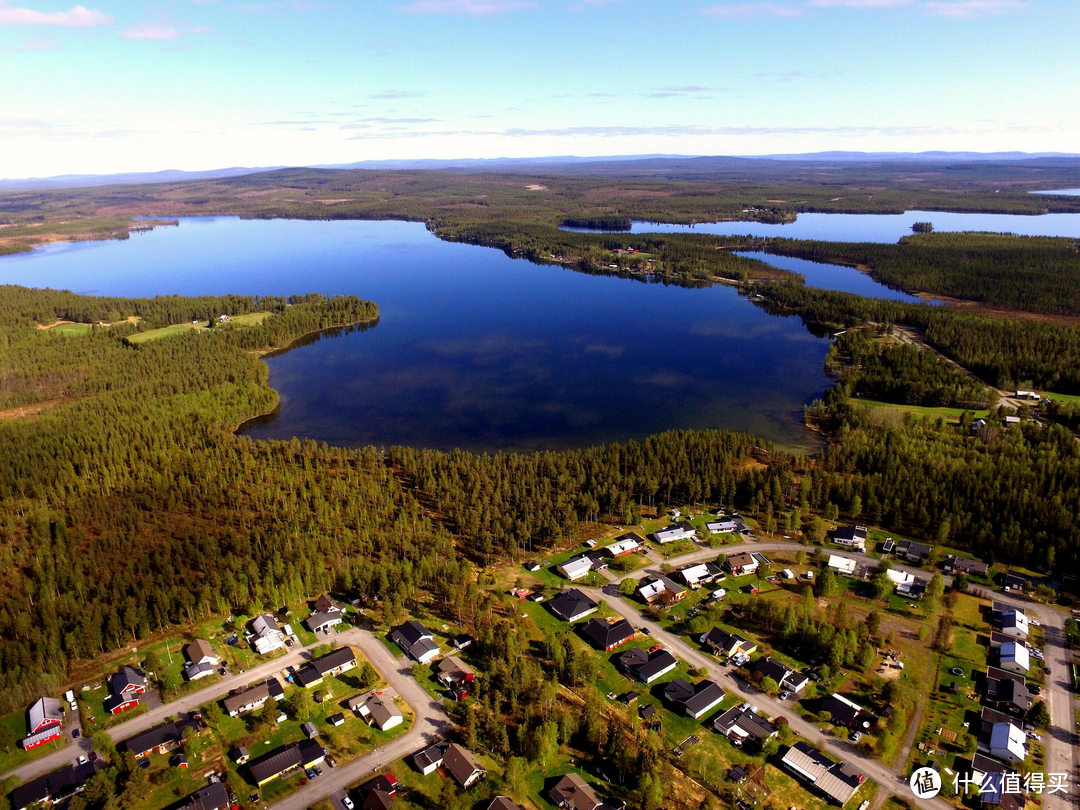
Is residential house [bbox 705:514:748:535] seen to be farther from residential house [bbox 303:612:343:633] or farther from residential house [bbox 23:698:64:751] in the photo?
residential house [bbox 23:698:64:751]

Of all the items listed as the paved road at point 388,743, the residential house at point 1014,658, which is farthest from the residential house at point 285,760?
the residential house at point 1014,658

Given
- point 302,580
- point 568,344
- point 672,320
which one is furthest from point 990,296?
point 302,580

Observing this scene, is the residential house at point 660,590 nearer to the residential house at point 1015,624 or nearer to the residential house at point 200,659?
the residential house at point 1015,624

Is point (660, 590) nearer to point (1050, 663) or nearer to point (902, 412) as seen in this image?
point (1050, 663)

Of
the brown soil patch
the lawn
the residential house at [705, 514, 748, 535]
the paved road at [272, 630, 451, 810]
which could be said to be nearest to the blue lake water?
the residential house at [705, 514, 748, 535]

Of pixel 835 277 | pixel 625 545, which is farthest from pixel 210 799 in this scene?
pixel 835 277
